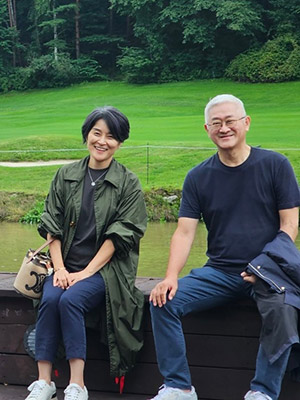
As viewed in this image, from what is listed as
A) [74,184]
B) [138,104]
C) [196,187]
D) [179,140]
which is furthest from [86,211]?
[138,104]

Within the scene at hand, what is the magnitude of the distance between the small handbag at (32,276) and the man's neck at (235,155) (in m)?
0.95

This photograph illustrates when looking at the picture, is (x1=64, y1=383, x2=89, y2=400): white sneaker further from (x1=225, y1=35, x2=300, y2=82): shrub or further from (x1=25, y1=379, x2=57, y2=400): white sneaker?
(x1=225, y1=35, x2=300, y2=82): shrub

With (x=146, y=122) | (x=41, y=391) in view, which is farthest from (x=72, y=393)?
(x=146, y=122)

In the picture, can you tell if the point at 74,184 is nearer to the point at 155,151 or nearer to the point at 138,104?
the point at 155,151

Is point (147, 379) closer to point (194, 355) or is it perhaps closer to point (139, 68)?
point (194, 355)

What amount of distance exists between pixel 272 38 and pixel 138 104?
10695 mm

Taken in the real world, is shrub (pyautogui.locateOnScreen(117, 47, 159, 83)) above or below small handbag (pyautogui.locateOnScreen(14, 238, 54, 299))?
below

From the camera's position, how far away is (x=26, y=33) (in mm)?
47406

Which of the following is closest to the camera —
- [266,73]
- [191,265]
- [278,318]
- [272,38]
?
[278,318]

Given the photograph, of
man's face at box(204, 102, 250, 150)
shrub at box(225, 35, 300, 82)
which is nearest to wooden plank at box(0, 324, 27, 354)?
man's face at box(204, 102, 250, 150)

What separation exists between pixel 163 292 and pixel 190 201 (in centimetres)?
49

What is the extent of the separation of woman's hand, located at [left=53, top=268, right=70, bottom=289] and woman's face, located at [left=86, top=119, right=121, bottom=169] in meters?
0.56

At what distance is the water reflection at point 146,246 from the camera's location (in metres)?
9.31

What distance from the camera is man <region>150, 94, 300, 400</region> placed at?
3512 millimetres
